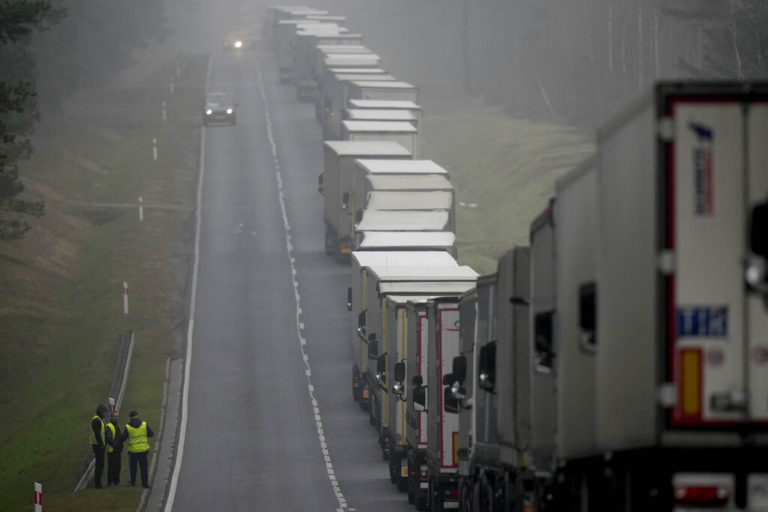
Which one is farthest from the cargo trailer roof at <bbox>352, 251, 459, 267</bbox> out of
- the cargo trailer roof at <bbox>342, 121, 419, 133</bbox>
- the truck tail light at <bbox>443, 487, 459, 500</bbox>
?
the cargo trailer roof at <bbox>342, 121, 419, 133</bbox>

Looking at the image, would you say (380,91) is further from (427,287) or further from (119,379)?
(427,287)

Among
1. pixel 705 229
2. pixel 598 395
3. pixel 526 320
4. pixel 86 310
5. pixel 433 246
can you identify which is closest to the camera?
pixel 705 229

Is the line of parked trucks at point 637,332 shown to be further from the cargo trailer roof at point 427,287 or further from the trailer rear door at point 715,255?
the cargo trailer roof at point 427,287

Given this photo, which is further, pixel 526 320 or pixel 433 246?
pixel 433 246

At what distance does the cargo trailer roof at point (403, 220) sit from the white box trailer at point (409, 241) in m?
1.01

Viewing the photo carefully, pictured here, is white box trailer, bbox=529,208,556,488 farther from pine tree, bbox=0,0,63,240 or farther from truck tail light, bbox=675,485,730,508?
pine tree, bbox=0,0,63,240

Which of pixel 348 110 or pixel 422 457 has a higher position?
pixel 348 110

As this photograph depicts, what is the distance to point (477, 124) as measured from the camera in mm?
99812

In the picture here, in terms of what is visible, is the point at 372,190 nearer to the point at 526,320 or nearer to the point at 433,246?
the point at 433,246

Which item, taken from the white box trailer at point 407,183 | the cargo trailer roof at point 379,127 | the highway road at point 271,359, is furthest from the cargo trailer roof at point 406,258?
the cargo trailer roof at point 379,127

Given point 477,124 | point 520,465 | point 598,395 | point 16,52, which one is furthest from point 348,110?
point 598,395

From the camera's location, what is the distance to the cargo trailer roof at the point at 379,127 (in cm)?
6009

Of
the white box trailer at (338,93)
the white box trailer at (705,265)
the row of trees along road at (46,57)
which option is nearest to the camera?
the white box trailer at (705,265)

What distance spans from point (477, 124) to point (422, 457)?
7256cm
